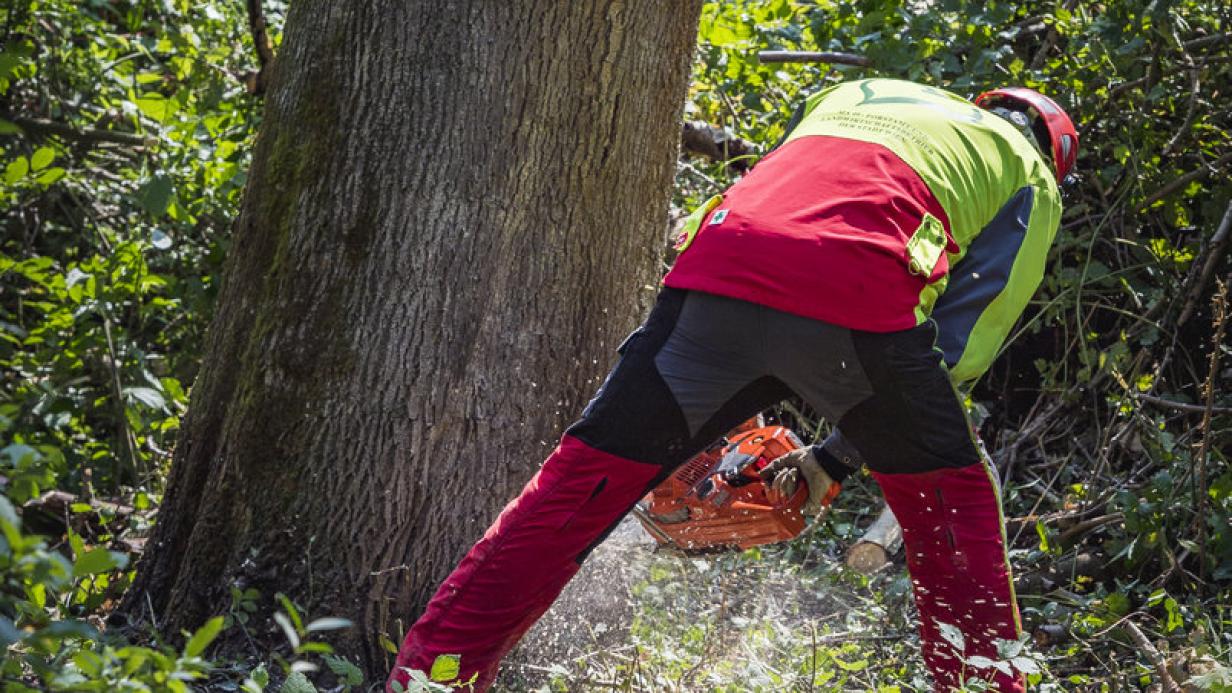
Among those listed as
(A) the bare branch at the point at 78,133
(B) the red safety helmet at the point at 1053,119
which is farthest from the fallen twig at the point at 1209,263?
(A) the bare branch at the point at 78,133

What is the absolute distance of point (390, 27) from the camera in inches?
117

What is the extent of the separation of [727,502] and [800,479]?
7.4 inches

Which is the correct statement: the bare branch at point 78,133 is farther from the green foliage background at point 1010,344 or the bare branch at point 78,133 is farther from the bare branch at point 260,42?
the bare branch at point 260,42

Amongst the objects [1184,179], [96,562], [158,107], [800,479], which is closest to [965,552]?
[800,479]

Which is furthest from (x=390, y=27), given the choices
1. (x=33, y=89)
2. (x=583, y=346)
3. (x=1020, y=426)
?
(x=33, y=89)

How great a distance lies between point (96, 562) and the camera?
1.34 m

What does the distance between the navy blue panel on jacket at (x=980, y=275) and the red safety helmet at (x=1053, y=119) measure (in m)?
0.35

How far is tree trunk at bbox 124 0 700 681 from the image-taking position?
2.96m

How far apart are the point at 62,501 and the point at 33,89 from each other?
7.95ft

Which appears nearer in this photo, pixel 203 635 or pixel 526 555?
pixel 203 635

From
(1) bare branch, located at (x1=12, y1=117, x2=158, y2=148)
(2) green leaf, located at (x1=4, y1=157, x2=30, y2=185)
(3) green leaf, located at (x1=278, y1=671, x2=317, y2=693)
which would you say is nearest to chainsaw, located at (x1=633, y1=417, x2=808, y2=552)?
(3) green leaf, located at (x1=278, y1=671, x2=317, y2=693)

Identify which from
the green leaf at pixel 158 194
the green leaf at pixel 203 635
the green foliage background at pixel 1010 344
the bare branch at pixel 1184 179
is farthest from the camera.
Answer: the green leaf at pixel 158 194

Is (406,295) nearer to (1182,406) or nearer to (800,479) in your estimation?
(800,479)

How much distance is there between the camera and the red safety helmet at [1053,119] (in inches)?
114
